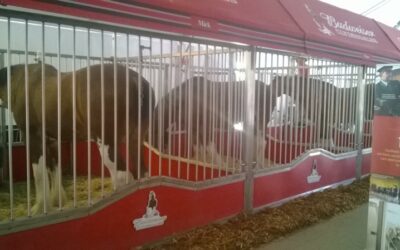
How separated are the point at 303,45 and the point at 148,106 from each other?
87.5 inches

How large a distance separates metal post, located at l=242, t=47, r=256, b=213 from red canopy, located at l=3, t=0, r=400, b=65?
334 mm

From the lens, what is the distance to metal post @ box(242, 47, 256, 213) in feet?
14.5

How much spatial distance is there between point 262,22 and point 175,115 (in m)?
1.43

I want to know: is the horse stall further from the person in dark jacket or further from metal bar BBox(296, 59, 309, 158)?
the person in dark jacket

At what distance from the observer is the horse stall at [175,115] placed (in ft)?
9.67

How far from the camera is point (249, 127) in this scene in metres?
4.44

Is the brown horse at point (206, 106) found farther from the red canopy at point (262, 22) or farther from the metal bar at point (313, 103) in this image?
the metal bar at point (313, 103)

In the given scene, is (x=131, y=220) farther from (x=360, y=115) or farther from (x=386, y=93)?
(x=360, y=115)

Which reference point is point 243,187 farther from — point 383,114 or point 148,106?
point 383,114

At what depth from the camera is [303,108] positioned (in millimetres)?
5551

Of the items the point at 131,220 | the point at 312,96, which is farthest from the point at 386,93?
the point at 312,96

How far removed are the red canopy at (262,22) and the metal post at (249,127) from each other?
33 cm

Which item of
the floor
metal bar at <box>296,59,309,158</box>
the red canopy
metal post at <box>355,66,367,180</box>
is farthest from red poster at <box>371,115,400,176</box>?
metal post at <box>355,66,367,180</box>

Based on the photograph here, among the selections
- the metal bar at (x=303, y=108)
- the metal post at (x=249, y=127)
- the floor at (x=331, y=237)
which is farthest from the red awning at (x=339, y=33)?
the floor at (x=331, y=237)
